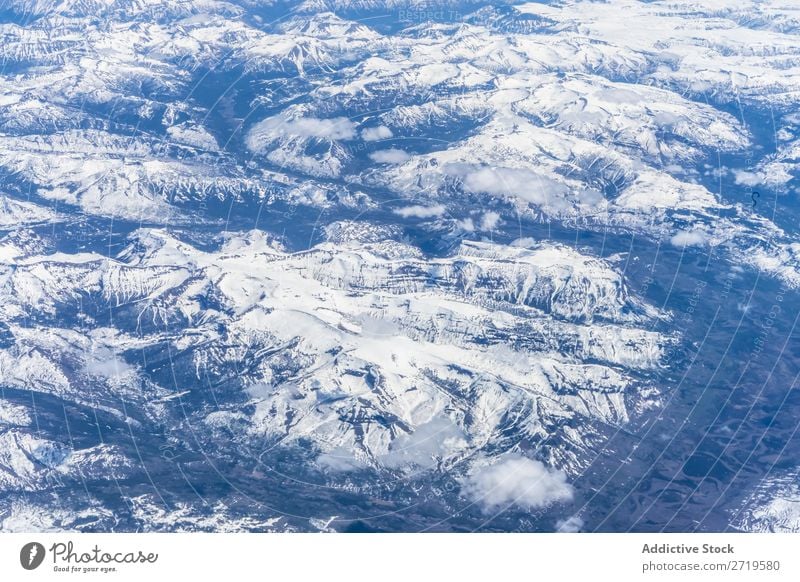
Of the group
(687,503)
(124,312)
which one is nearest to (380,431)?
(687,503)

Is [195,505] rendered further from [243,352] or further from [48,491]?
[243,352]

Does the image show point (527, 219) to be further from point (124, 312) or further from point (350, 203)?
point (124, 312)

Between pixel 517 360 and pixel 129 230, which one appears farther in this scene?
pixel 129 230
